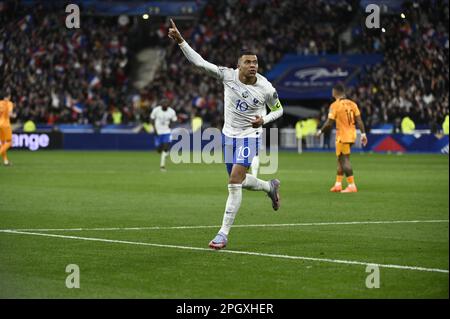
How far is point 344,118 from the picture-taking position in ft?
79.5

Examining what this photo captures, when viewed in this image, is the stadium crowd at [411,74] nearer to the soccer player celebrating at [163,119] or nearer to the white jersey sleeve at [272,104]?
the soccer player celebrating at [163,119]

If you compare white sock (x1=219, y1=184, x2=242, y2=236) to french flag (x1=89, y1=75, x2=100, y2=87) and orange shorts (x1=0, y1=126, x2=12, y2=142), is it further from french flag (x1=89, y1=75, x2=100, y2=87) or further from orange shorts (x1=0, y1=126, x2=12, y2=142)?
french flag (x1=89, y1=75, x2=100, y2=87)

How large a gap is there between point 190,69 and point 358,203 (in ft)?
121

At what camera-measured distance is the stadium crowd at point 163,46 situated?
53.6 m

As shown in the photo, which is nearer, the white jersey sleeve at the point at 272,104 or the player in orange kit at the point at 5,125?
the white jersey sleeve at the point at 272,104

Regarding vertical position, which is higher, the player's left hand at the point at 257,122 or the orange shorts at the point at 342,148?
the player's left hand at the point at 257,122

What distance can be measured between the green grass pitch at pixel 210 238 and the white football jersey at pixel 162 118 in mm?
8422

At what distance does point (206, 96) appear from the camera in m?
54.5

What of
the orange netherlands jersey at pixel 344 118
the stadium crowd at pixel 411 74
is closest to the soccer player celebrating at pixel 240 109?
the orange netherlands jersey at pixel 344 118

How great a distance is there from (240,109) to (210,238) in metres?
1.85

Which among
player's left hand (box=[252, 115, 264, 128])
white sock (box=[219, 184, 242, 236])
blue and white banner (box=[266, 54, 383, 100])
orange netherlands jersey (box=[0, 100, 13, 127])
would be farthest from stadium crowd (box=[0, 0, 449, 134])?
player's left hand (box=[252, 115, 264, 128])

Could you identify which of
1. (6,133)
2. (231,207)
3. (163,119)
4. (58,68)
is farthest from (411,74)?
(231,207)

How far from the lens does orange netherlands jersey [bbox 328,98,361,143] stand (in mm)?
24109
